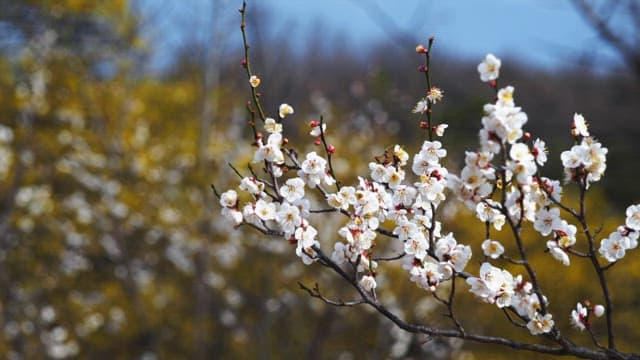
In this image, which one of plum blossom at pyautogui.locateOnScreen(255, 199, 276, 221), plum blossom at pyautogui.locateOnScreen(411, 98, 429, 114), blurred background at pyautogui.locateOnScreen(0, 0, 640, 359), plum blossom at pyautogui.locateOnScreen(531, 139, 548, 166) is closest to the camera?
plum blossom at pyautogui.locateOnScreen(531, 139, 548, 166)

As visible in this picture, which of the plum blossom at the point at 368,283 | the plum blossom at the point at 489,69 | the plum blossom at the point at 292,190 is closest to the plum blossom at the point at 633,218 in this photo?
the plum blossom at the point at 489,69

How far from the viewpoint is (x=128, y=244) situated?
802 centimetres

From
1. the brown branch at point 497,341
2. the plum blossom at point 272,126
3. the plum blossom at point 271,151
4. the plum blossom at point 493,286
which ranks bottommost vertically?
the brown branch at point 497,341

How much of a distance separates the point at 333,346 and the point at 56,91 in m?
4.26

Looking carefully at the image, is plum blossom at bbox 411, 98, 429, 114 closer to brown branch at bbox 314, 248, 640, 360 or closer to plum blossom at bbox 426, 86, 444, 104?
plum blossom at bbox 426, 86, 444, 104

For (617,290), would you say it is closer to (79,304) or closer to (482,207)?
(79,304)

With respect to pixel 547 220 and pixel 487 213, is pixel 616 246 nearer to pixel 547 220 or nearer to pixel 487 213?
pixel 547 220

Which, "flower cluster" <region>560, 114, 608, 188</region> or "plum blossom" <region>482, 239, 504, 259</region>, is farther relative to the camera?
"plum blossom" <region>482, 239, 504, 259</region>

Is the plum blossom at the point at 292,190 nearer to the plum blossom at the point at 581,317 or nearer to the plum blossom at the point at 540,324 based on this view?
the plum blossom at the point at 540,324

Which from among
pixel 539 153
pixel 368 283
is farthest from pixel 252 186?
pixel 539 153

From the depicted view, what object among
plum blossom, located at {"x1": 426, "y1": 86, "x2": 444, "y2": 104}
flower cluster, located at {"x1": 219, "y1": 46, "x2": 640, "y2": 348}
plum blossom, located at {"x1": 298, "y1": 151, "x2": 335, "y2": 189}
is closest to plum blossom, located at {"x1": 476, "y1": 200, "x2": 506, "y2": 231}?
flower cluster, located at {"x1": 219, "y1": 46, "x2": 640, "y2": 348}

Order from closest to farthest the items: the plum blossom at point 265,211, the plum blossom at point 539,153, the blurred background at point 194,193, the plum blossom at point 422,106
Result: 1. the plum blossom at point 539,153
2. the plum blossom at point 422,106
3. the plum blossom at point 265,211
4. the blurred background at point 194,193

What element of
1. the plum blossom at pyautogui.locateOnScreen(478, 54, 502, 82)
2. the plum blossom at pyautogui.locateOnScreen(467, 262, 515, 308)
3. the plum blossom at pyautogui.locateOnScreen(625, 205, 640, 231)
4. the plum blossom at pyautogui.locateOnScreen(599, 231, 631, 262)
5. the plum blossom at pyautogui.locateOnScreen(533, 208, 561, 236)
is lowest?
the plum blossom at pyautogui.locateOnScreen(467, 262, 515, 308)

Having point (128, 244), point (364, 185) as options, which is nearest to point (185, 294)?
point (128, 244)
